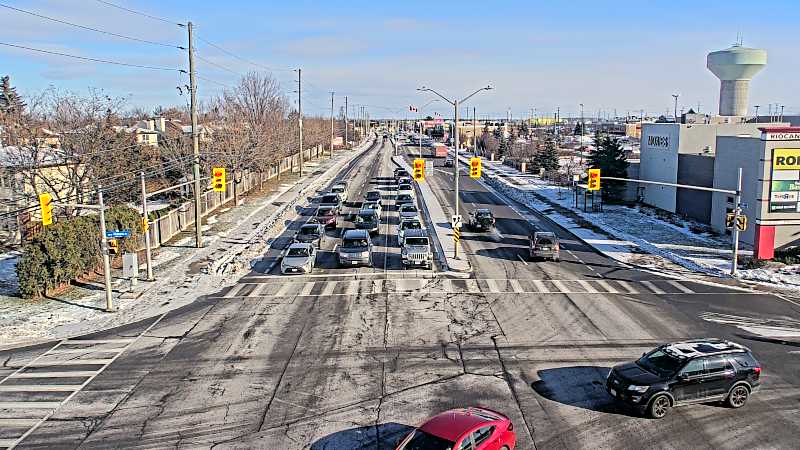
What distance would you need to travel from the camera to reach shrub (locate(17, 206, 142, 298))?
29.3 meters

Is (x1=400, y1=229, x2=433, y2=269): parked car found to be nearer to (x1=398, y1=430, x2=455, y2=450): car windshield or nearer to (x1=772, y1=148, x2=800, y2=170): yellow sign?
(x1=772, y1=148, x2=800, y2=170): yellow sign

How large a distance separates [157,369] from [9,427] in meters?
4.70

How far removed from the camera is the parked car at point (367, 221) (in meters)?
44.0

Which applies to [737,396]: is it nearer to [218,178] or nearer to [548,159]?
[218,178]

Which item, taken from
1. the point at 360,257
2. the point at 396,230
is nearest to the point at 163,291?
the point at 360,257

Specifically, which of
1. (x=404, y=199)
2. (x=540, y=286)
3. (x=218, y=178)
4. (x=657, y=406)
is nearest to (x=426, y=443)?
(x=657, y=406)

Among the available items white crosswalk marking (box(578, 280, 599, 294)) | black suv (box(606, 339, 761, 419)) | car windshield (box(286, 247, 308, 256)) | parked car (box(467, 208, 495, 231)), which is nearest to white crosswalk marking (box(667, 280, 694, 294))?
white crosswalk marking (box(578, 280, 599, 294))

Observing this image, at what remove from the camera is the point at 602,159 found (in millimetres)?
62656

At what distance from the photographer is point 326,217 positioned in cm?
4812

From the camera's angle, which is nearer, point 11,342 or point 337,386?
point 337,386

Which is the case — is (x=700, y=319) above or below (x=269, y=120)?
below

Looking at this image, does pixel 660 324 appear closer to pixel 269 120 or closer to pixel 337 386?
pixel 337 386

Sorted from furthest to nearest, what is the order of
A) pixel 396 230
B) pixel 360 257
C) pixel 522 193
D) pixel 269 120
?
pixel 269 120, pixel 522 193, pixel 396 230, pixel 360 257

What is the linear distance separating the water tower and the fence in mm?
54442
